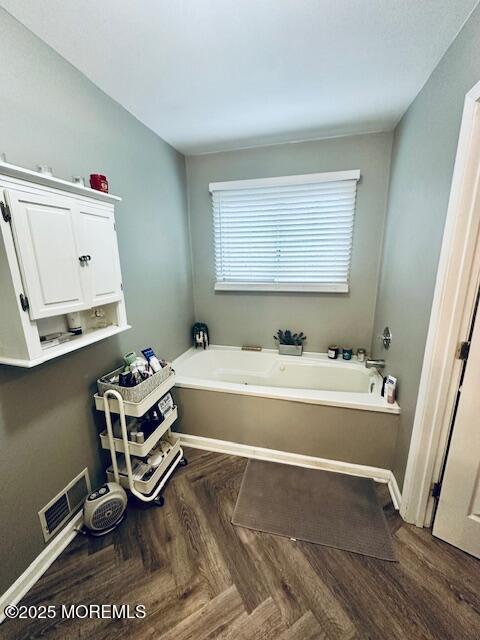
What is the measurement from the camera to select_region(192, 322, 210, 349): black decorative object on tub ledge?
9.14ft

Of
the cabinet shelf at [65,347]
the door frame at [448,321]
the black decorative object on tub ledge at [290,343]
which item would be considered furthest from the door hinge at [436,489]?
the cabinet shelf at [65,347]

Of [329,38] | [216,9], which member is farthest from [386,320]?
[216,9]

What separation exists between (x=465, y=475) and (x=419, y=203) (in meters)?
1.45

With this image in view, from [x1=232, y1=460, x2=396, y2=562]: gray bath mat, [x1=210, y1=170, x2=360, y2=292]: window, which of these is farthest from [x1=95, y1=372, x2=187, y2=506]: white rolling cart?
[x1=210, y1=170, x2=360, y2=292]: window

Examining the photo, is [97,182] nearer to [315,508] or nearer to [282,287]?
[282,287]

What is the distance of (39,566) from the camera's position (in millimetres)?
1222

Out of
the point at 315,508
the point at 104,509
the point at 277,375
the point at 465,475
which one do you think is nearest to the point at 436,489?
the point at 465,475

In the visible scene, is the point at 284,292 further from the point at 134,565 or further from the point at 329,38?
the point at 134,565

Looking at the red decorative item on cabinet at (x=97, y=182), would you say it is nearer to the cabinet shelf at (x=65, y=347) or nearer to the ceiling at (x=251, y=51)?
the ceiling at (x=251, y=51)

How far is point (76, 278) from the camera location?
3.85 ft

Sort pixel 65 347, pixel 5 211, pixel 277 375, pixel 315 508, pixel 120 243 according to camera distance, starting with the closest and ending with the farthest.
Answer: pixel 5 211
pixel 65 347
pixel 315 508
pixel 120 243
pixel 277 375

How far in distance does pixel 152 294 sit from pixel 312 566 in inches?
77.0

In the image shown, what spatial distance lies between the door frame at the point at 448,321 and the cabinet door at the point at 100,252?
5.36 feet

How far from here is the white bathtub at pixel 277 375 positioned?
1828 millimetres
